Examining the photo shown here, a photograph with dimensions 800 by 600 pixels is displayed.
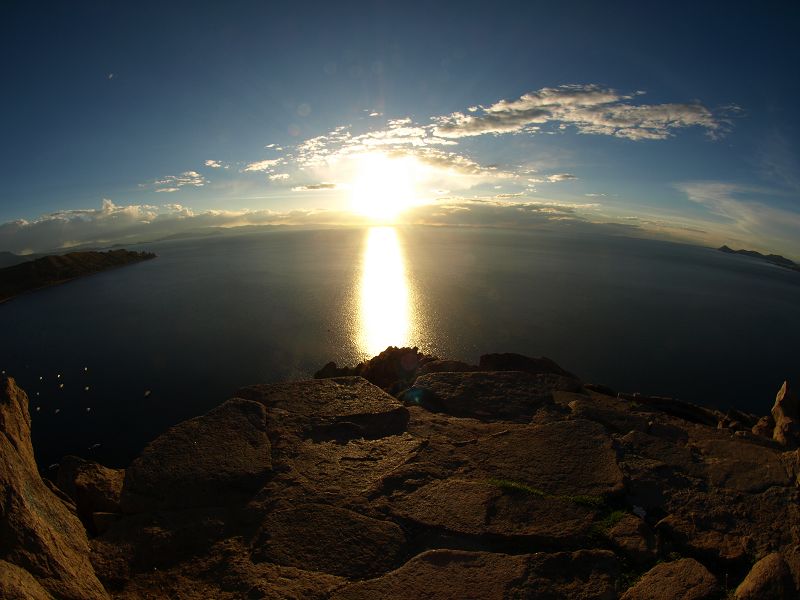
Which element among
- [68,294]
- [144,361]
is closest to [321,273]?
[68,294]

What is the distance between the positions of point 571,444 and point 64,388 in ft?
141

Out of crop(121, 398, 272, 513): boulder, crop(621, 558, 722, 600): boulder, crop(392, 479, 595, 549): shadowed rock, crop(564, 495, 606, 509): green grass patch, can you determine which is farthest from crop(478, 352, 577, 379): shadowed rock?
crop(621, 558, 722, 600): boulder

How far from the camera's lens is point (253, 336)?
158ft

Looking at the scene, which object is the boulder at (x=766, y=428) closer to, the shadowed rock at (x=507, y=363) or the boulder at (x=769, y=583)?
the shadowed rock at (x=507, y=363)

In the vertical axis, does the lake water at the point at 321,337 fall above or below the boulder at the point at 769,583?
below

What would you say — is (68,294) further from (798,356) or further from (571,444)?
(798,356)

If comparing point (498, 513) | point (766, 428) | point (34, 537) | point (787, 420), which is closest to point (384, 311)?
point (766, 428)

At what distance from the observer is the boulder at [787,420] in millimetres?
11805

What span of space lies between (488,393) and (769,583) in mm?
8063

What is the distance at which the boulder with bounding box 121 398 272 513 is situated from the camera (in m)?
8.41

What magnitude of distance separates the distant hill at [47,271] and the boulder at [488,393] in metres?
97.9

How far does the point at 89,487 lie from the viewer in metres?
9.23

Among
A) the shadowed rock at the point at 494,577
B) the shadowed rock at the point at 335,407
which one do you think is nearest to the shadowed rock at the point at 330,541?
the shadowed rock at the point at 494,577

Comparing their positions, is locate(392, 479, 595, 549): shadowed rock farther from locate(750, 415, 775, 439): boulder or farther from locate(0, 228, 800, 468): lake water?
locate(0, 228, 800, 468): lake water
